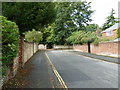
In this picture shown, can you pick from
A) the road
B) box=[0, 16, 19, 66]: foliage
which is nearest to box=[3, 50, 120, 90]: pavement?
the road

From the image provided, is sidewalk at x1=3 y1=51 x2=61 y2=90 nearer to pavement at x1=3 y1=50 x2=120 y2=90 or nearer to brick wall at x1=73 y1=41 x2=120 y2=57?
pavement at x1=3 y1=50 x2=120 y2=90

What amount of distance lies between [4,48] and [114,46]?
1472cm

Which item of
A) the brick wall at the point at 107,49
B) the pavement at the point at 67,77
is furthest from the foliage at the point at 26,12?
the brick wall at the point at 107,49

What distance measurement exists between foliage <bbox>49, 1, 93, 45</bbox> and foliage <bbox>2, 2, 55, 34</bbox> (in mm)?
30681

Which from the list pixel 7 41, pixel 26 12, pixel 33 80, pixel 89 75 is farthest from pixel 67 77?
pixel 26 12

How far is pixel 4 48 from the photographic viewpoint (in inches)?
184

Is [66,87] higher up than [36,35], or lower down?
lower down

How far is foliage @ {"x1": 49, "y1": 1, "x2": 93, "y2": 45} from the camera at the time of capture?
40.7m

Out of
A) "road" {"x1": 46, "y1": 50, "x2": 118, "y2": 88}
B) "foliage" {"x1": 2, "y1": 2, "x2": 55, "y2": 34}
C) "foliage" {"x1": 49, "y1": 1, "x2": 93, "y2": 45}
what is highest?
"foliage" {"x1": 49, "y1": 1, "x2": 93, "y2": 45}

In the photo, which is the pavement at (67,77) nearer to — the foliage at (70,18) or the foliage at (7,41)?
the foliage at (7,41)

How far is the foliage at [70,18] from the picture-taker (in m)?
40.7

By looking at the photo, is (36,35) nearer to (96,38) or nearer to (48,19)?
(96,38)

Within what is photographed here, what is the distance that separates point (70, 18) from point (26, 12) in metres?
33.6

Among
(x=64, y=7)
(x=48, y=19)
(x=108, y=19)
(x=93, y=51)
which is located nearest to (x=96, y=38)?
(x=93, y=51)
